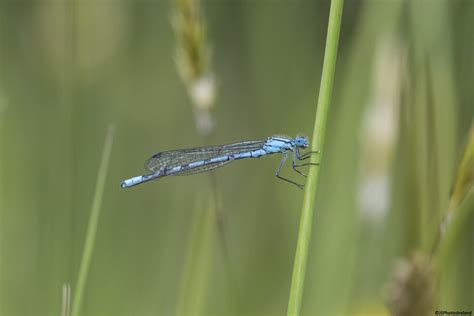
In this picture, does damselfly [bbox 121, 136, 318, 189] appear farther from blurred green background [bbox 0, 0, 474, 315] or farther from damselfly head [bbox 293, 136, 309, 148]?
blurred green background [bbox 0, 0, 474, 315]

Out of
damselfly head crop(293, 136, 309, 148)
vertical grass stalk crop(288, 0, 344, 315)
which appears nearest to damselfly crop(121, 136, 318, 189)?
damselfly head crop(293, 136, 309, 148)

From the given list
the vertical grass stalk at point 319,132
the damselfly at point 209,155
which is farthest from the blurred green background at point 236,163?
the vertical grass stalk at point 319,132

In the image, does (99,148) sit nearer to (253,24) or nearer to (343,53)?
(253,24)

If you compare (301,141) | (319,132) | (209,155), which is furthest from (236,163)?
(319,132)

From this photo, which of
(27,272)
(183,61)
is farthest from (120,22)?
(183,61)

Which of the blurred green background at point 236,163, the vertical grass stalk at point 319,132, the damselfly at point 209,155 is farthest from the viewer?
the damselfly at point 209,155

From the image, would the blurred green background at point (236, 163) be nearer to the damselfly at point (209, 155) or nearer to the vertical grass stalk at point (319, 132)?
the damselfly at point (209, 155)
